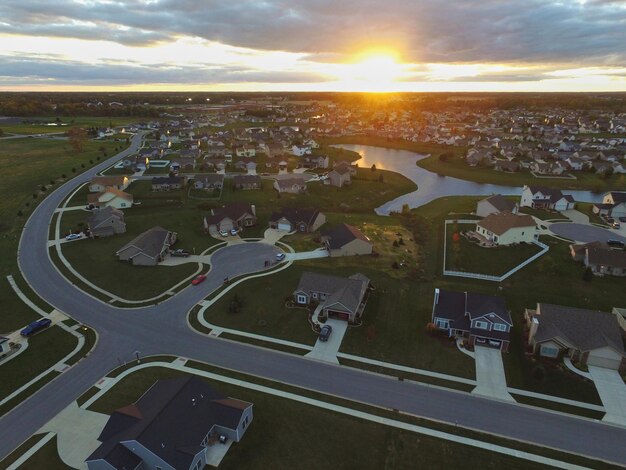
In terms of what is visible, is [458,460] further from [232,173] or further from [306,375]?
[232,173]

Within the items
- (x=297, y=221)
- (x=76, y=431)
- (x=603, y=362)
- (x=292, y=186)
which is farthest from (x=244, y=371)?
(x=292, y=186)

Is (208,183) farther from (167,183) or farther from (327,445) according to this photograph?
(327,445)

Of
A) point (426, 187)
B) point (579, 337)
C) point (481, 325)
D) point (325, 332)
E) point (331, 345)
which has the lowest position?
point (426, 187)

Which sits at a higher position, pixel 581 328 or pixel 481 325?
pixel 581 328

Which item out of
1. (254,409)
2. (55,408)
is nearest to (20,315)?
(55,408)

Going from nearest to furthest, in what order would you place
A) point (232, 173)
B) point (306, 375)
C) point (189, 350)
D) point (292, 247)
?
point (306, 375) → point (189, 350) → point (292, 247) → point (232, 173)

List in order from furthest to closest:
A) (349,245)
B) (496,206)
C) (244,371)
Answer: (496,206), (349,245), (244,371)

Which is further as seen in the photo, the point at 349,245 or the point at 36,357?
the point at 349,245

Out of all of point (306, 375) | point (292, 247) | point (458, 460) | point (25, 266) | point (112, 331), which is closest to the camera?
point (458, 460)

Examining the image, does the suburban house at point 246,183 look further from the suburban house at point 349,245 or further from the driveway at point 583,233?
the driveway at point 583,233
